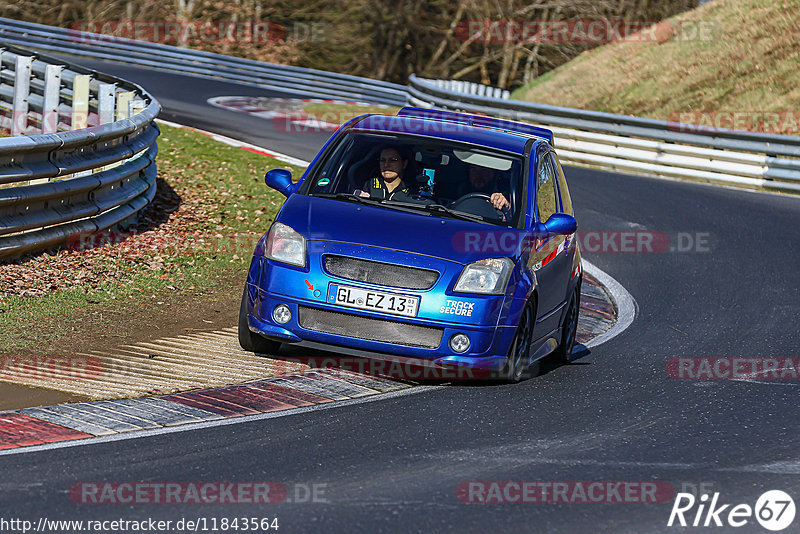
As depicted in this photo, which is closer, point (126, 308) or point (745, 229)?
point (126, 308)

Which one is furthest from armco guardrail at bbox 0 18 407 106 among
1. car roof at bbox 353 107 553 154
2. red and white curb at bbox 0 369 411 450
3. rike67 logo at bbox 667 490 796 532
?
rike67 logo at bbox 667 490 796 532

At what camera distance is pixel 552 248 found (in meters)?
8.58

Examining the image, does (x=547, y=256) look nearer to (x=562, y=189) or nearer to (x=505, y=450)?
(x=562, y=189)

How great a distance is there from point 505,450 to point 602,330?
444cm

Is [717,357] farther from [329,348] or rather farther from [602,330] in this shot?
[329,348]

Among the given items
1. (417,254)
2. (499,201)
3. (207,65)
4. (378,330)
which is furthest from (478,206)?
(207,65)

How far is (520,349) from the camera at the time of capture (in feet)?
25.9

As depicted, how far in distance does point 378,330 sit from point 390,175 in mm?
1539

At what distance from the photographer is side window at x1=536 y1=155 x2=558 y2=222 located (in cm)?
862

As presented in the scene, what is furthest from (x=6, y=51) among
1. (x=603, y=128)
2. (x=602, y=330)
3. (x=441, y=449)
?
(x=441, y=449)

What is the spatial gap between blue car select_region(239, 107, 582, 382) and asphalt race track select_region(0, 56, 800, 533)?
1.25 ft

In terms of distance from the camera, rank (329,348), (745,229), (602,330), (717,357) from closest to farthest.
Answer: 1. (329,348)
2. (717,357)
3. (602,330)
4. (745,229)

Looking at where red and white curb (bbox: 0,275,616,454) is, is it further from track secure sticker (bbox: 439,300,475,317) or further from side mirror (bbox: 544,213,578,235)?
side mirror (bbox: 544,213,578,235)

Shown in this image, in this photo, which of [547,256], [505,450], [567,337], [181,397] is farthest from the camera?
[567,337]
